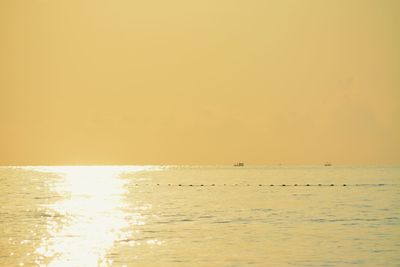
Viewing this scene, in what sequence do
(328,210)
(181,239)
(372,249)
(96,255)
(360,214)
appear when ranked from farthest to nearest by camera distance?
(328,210)
(360,214)
(181,239)
(372,249)
(96,255)

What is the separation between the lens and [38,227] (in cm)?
7044

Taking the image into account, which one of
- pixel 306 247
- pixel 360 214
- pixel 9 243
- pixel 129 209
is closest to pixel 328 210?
pixel 360 214

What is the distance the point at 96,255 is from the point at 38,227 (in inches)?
888

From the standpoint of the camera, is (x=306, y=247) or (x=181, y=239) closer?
(x=306, y=247)

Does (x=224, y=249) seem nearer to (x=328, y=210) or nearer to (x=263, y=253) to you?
(x=263, y=253)

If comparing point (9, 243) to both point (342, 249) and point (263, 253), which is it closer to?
point (263, 253)

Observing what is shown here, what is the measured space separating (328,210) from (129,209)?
2735 centimetres

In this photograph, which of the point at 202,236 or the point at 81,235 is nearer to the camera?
the point at 202,236

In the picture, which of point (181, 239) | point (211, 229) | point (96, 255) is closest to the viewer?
point (96, 255)

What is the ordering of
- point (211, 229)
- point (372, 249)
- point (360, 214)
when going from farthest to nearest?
point (360, 214)
point (211, 229)
point (372, 249)

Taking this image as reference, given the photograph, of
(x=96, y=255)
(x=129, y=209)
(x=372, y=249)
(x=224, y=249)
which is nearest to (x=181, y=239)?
(x=224, y=249)

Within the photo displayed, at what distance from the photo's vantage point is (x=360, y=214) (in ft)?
282

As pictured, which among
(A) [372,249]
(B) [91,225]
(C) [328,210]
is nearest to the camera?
(A) [372,249]

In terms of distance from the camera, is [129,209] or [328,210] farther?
[129,209]
